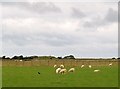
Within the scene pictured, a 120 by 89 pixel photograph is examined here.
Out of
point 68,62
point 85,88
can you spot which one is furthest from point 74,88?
point 68,62

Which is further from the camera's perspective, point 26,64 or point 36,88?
point 26,64

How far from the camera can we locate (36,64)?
70125 mm

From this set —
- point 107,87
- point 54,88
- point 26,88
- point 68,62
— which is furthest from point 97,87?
point 68,62

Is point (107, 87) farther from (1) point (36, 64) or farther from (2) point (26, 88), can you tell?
(1) point (36, 64)

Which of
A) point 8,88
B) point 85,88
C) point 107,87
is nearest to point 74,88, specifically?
point 85,88

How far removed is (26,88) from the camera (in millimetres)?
20188

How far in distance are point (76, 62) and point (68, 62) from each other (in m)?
1.78

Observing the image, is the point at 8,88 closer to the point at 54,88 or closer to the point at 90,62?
the point at 54,88

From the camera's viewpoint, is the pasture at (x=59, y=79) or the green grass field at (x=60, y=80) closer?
the green grass field at (x=60, y=80)

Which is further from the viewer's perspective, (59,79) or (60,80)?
(59,79)

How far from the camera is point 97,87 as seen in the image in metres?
20.5

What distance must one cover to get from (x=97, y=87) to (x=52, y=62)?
50.5 m

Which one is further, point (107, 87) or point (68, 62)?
point (68, 62)

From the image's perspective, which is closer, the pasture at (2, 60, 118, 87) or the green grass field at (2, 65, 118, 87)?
the green grass field at (2, 65, 118, 87)
